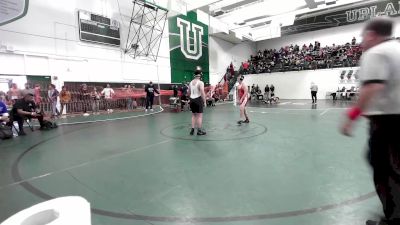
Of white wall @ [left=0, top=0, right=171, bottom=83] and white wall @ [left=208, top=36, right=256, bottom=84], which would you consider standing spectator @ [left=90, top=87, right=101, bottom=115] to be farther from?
white wall @ [left=208, top=36, right=256, bottom=84]

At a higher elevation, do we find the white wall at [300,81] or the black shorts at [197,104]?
the white wall at [300,81]

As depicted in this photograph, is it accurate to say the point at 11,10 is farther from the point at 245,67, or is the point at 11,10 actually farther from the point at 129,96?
the point at 245,67

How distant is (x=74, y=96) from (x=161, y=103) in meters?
6.26

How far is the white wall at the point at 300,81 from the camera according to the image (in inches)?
765

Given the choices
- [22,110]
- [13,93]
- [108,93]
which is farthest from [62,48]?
[22,110]

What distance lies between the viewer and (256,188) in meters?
2.69

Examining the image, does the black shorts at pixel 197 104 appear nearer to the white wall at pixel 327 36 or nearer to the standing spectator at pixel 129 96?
the standing spectator at pixel 129 96

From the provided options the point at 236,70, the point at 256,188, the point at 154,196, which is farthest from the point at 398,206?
the point at 236,70

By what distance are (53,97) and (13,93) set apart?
1372 mm

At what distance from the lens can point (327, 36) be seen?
76.2 ft

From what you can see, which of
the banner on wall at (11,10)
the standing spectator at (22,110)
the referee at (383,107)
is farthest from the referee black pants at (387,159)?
the banner on wall at (11,10)

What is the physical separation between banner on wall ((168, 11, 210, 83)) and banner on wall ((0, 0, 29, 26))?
37.2 feet

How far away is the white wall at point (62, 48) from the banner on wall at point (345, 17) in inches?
647

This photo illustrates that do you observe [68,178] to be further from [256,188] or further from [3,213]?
[256,188]
